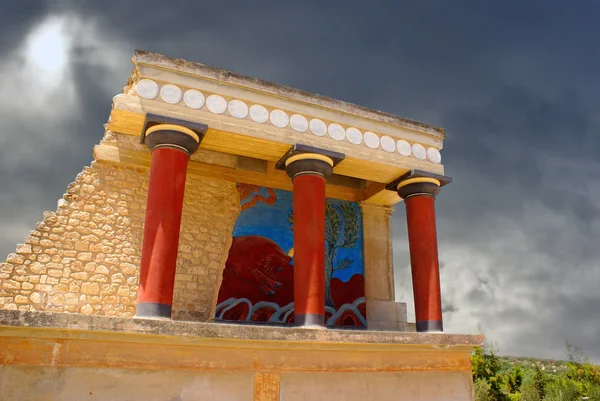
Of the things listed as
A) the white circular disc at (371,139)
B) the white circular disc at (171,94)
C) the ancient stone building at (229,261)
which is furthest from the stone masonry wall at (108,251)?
the white circular disc at (371,139)

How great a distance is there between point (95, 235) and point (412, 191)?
19.7 ft

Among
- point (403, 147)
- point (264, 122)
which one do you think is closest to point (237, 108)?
point (264, 122)

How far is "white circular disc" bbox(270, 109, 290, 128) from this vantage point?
8.35m

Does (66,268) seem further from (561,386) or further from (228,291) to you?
(561,386)

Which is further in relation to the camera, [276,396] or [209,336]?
[276,396]

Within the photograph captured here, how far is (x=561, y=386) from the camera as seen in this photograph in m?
19.1

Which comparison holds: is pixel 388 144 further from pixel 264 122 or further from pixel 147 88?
pixel 147 88

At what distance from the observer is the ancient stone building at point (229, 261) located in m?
5.75

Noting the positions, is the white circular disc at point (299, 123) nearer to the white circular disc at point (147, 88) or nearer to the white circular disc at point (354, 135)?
the white circular disc at point (354, 135)

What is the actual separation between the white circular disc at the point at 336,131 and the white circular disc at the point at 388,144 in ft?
2.99

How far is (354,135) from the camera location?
29.9 ft

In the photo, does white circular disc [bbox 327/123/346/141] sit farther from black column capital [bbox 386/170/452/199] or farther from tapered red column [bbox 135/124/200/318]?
tapered red column [bbox 135/124/200/318]

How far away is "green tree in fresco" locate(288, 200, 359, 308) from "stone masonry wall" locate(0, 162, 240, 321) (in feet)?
6.71

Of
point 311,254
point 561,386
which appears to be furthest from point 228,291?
point 561,386
